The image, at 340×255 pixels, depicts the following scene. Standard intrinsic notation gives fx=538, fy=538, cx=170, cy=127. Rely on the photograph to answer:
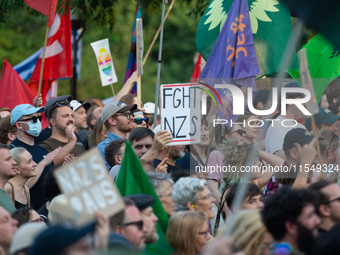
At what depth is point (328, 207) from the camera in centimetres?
382

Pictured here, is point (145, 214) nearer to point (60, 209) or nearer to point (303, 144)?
point (60, 209)

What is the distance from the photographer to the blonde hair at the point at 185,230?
12.5ft

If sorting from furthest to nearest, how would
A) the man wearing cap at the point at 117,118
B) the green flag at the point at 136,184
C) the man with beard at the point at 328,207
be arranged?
the man wearing cap at the point at 117,118 → the green flag at the point at 136,184 → the man with beard at the point at 328,207

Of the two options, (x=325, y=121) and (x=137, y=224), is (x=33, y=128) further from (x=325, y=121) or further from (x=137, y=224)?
(x=325, y=121)

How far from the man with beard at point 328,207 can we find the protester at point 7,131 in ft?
12.5

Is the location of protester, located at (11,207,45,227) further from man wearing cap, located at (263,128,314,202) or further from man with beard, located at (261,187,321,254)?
man wearing cap, located at (263,128,314,202)

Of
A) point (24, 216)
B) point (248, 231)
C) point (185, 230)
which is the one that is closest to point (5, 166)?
point (24, 216)

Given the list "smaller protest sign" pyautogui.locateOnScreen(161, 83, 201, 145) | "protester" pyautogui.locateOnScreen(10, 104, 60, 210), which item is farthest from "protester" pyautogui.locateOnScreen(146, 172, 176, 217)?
→ "protester" pyautogui.locateOnScreen(10, 104, 60, 210)

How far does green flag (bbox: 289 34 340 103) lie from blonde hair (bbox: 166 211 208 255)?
3.49 m

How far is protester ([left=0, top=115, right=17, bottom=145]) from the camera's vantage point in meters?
6.33

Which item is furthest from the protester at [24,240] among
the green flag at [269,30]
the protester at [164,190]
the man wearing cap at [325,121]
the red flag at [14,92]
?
the red flag at [14,92]

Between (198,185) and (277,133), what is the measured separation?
53.9 inches

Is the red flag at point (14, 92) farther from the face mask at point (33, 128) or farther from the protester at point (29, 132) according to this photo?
the face mask at point (33, 128)

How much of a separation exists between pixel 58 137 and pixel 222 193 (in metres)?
2.23
